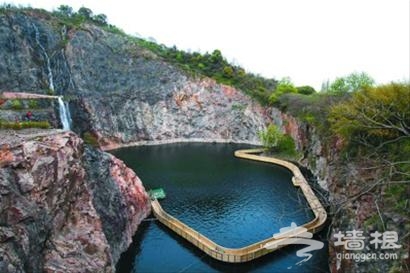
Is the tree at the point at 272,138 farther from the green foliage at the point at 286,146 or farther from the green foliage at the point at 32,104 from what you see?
the green foliage at the point at 32,104

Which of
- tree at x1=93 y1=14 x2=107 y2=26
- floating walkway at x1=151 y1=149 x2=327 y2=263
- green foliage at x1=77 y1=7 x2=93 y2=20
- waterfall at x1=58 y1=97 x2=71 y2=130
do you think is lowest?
floating walkway at x1=151 y1=149 x2=327 y2=263

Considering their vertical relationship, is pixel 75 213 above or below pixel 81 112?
below

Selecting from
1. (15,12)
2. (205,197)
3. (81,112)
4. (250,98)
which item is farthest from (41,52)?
(205,197)

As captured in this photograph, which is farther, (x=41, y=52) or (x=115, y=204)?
(x=41, y=52)

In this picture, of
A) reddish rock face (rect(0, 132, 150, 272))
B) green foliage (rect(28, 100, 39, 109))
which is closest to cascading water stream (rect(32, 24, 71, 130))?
green foliage (rect(28, 100, 39, 109))

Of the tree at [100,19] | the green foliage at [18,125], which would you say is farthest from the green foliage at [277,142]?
the tree at [100,19]

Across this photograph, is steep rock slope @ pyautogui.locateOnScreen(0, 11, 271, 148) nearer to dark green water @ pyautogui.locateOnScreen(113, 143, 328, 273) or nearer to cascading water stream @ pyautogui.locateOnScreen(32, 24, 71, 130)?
cascading water stream @ pyautogui.locateOnScreen(32, 24, 71, 130)

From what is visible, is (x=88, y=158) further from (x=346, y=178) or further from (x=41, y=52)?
(x=41, y=52)

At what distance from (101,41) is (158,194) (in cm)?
5937

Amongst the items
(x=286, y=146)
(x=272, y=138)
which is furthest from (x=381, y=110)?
(x=272, y=138)

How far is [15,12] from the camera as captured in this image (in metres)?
80.4

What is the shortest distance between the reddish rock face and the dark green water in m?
4.09

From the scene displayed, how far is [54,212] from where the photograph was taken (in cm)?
2559

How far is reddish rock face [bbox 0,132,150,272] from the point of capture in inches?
869
